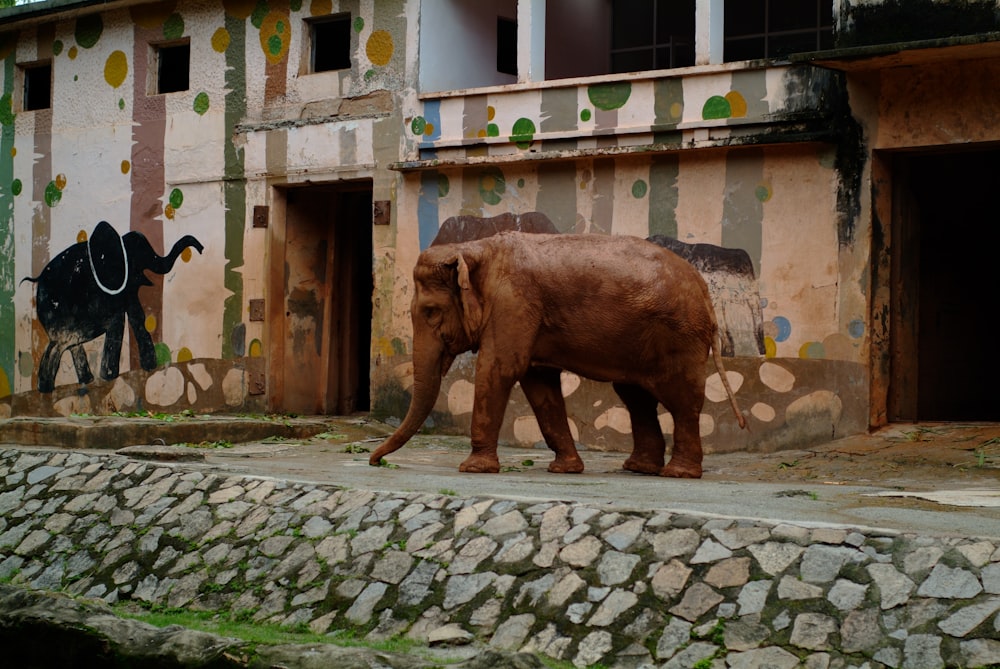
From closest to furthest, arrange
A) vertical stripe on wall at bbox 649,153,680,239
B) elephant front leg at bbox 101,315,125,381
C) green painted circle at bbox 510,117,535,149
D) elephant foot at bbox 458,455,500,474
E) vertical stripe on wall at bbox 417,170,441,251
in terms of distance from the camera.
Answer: elephant foot at bbox 458,455,500,474 → vertical stripe on wall at bbox 649,153,680,239 → green painted circle at bbox 510,117,535,149 → vertical stripe on wall at bbox 417,170,441,251 → elephant front leg at bbox 101,315,125,381

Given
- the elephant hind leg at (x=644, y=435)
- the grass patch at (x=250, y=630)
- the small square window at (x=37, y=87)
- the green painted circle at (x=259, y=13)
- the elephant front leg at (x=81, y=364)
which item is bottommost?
the grass patch at (x=250, y=630)

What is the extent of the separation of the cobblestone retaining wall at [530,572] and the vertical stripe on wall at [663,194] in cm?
577

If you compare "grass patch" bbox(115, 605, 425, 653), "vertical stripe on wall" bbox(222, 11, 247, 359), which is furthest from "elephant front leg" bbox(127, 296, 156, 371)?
"grass patch" bbox(115, 605, 425, 653)

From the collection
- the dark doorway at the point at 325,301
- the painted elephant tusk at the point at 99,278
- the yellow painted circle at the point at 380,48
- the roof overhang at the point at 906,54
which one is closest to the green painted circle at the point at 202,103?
the dark doorway at the point at 325,301

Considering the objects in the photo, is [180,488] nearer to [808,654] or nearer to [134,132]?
[808,654]

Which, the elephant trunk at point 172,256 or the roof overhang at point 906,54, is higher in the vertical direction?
the roof overhang at point 906,54

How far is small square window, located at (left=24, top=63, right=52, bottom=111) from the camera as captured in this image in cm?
1862

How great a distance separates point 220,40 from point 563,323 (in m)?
8.23

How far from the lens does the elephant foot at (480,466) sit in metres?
10.1

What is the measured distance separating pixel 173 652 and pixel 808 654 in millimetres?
3162

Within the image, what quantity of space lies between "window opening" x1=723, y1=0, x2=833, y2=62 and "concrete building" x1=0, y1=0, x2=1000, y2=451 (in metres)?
0.03

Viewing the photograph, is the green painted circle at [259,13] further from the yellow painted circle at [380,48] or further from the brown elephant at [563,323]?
the brown elephant at [563,323]

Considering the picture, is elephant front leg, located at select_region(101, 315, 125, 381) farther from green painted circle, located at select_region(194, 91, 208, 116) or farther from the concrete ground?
the concrete ground

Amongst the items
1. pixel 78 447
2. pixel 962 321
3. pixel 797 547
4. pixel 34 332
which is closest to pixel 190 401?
pixel 34 332
